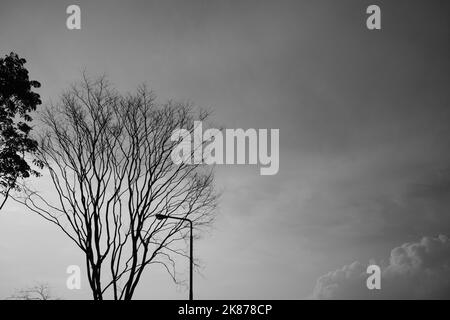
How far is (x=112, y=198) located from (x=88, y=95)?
4.65m

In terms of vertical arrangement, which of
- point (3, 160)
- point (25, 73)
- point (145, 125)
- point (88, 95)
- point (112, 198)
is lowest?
point (112, 198)
